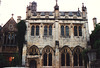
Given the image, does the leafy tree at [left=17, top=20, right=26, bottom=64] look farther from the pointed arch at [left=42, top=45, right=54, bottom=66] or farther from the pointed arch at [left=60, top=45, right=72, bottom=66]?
the pointed arch at [left=60, top=45, right=72, bottom=66]

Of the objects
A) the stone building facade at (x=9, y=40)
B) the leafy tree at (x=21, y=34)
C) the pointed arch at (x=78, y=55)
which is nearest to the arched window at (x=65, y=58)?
the pointed arch at (x=78, y=55)

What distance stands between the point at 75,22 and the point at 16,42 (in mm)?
12183

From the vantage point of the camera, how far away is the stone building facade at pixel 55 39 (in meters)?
21.8

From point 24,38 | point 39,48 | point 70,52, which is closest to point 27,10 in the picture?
point 24,38

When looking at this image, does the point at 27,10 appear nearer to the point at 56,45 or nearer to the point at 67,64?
the point at 56,45

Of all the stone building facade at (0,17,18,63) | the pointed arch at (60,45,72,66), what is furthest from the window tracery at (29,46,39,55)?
the pointed arch at (60,45,72,66)

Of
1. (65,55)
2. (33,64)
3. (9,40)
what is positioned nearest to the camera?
(33,64)

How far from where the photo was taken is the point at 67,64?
22109mm

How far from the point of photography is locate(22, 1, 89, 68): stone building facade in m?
21.8

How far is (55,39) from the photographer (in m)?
22.7

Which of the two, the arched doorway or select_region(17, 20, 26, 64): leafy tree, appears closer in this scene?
the arched doorway

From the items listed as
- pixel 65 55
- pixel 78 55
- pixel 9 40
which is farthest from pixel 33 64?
pixel 78 55

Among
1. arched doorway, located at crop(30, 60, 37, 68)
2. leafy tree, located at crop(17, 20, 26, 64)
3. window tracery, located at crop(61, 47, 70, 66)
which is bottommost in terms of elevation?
arched doorway, located at crop(30, 60, 37, 68)

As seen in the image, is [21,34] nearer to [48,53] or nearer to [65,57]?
[48,53]
